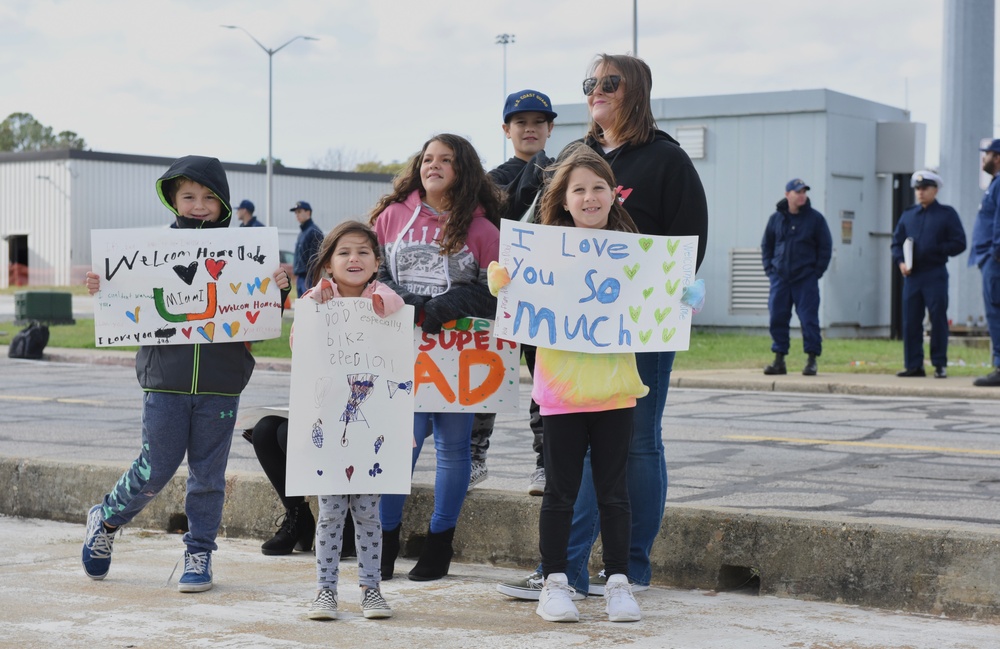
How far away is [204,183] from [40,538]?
2.12 meters

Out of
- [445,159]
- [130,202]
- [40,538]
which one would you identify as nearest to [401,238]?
[445,159]

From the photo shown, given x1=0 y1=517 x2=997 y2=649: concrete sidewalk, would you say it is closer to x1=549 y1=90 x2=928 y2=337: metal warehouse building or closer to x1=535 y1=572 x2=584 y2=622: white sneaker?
x1=535 y1=572 x2=584 y2=622: white sneaker

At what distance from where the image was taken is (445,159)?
207 inches

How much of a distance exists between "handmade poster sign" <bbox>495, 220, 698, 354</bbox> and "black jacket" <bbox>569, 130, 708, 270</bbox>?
0.14 m

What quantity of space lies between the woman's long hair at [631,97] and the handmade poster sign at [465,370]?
97cm

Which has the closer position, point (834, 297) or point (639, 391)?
point (639, 391)

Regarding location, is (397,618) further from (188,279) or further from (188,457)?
(188,279)

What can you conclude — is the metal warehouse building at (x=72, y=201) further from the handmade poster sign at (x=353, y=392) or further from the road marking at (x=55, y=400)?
the handmade poster sign at (x=353, y=392)

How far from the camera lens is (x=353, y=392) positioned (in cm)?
488

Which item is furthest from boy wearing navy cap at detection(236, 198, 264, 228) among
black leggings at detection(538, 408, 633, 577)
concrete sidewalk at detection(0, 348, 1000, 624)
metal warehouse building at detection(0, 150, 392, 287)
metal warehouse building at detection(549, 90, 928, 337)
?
metal warehouse building at detection(0, 150, 392, 287)

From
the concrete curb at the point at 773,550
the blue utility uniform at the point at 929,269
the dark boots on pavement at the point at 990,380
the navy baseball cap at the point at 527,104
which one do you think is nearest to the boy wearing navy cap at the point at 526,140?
the navy baseball cap at the point at 527,104

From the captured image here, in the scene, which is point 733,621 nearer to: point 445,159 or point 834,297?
point 445,159

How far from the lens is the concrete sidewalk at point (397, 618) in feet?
13.8

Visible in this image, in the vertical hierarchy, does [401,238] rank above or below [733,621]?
above
